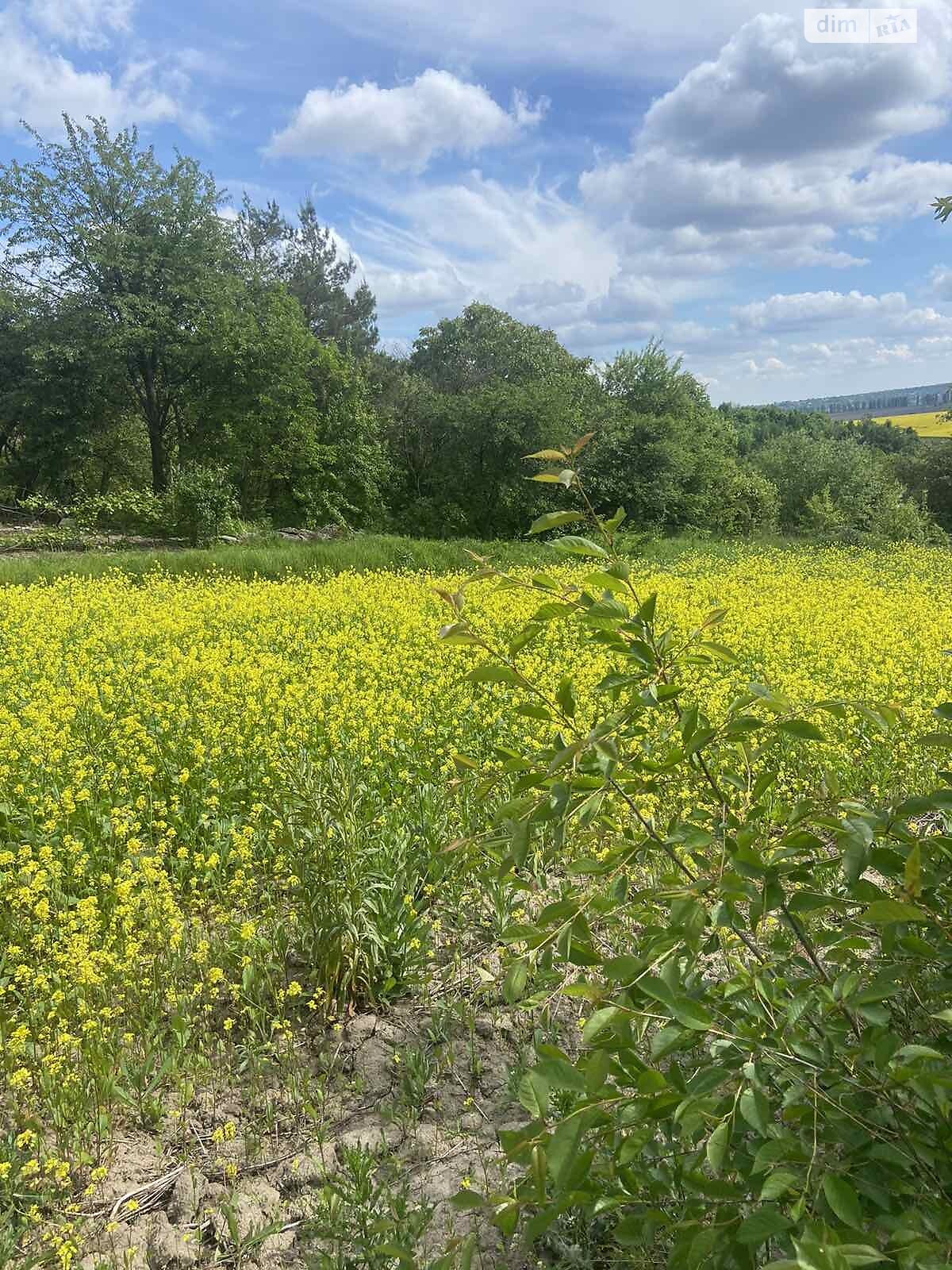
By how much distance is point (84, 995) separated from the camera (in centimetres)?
304

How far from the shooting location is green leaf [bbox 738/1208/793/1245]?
0.88 m

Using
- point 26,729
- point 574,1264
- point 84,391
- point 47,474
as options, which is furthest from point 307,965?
point 47,474

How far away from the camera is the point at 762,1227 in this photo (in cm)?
89

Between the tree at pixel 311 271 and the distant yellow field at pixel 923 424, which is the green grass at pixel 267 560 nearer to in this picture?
the tree at pixel 311 271

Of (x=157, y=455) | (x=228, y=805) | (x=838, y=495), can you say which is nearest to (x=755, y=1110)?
(x=228, y=805)

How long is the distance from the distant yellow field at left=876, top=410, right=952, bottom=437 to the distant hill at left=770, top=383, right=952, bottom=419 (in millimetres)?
10378

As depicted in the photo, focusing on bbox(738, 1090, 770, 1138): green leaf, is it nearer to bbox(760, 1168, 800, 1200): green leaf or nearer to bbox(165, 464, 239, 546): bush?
bbox(760, 1168, 800, 1200): green leaf

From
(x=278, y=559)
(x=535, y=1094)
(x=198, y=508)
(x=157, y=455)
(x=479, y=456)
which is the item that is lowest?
(x=278, y=559)

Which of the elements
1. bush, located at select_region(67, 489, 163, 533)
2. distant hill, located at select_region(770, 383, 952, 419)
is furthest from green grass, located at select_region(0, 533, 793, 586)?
distant hill, located at select_region(770, 383, 952, 419)

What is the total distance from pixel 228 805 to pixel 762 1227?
4.27 metres

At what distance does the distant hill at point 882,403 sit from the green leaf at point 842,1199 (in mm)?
137707

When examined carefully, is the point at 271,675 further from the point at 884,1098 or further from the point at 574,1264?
the point at 884,1098

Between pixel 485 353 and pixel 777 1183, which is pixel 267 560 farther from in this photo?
pixel 485 353

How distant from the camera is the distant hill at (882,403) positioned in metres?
129
